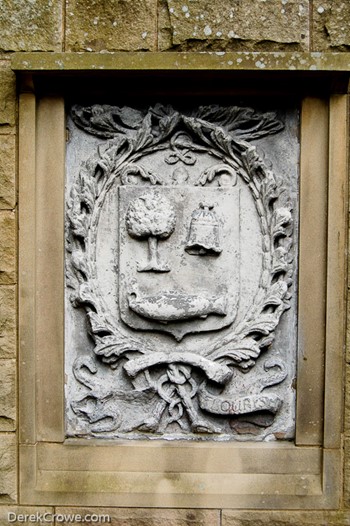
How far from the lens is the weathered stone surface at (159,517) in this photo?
3.06 m

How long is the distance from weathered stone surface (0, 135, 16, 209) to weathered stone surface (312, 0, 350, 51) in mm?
1497

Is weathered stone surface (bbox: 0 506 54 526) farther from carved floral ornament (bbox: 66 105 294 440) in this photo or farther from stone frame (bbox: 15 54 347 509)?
carved floral ornament (bbox: 66 105 294 440)

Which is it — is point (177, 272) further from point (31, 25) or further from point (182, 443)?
point (31, 25)

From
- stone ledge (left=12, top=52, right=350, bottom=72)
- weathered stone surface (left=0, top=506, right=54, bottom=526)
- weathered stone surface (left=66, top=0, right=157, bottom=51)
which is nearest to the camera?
stone ledge (left=12, top=52, right=350, bottom=72)

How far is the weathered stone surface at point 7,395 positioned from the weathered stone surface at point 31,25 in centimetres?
150

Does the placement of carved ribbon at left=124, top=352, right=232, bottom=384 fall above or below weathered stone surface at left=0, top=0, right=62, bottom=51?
below

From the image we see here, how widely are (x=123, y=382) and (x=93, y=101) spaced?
4.58 feet

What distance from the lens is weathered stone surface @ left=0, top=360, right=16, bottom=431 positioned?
9.94 feet

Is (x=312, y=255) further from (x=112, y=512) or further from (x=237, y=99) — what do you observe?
(x=112, y=512)

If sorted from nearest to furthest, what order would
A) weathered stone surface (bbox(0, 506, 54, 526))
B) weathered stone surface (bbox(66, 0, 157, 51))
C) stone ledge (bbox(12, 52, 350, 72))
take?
stone ledge (bbox(12, 52, 350, 72))
weathered stone surface (bbox(66, 0, 157, 51))
weathered stone surface (bbox(0, 506, 54, 526))

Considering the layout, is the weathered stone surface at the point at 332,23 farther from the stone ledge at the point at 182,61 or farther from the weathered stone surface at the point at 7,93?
the weathered stone surface at the point at 7,93

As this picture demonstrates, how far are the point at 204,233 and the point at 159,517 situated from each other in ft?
4.56

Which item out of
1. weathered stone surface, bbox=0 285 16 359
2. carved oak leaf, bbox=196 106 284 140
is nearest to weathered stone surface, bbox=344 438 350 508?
carved oak leaf, bbox=196 106 284 140

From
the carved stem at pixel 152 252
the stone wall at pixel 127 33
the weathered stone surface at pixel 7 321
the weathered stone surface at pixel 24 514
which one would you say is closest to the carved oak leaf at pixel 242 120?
the stone wall at pixel 127 33
